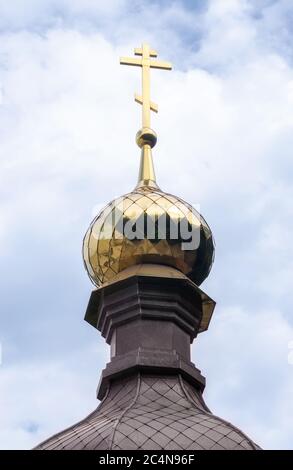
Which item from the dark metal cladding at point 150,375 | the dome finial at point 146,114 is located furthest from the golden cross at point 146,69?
the dark metal cladding at point 150,375

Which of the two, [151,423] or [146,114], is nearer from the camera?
[151,423]

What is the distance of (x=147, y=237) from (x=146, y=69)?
10.2 feet

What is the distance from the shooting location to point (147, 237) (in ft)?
59.0

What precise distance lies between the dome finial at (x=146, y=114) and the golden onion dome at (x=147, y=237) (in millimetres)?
550

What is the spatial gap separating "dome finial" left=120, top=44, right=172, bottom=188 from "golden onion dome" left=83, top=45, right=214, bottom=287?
0.55 m

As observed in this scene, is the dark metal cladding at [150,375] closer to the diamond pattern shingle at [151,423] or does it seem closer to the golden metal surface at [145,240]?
the diamond pattern shingle at [151,423]

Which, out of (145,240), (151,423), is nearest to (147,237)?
(145,240)

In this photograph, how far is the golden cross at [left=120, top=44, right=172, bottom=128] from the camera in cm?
1970

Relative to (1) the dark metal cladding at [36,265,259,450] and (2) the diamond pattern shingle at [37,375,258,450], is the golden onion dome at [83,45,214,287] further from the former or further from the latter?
(2) the diamond pattern shingle at [37,375,258,450]

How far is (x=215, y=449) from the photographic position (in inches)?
601

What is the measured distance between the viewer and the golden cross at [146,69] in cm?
1970

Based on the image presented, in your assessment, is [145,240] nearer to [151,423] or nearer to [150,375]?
[150,375]
